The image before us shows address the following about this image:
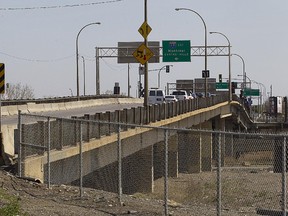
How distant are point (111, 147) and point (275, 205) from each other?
10410mm

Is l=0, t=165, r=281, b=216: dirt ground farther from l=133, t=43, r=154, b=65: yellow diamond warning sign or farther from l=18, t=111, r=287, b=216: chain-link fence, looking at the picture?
l=133, t=43, r=154, b=65: yellow diamond warning sign

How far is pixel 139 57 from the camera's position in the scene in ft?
108

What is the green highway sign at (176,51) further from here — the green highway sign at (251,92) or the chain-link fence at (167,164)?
the green highway sign at (251,92)

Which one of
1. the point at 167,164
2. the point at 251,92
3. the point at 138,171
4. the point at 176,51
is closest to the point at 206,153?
the point at 138,171

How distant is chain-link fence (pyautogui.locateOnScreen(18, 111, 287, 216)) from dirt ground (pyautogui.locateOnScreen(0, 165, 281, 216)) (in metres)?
0.03

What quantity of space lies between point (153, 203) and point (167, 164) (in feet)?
8.93

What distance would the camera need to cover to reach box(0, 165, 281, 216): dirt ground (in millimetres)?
13562

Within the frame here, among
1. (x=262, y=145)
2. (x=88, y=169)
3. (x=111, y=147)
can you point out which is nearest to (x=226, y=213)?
(x=262, y=145)

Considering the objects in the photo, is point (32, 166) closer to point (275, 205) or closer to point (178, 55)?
point (275, 205)

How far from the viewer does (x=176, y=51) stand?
76.8 m

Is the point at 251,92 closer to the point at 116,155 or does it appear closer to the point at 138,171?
the point at 116,155

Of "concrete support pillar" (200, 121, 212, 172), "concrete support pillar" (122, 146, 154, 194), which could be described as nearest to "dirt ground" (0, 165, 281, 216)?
"concrete support pillar" (122, 146, 154, 194)

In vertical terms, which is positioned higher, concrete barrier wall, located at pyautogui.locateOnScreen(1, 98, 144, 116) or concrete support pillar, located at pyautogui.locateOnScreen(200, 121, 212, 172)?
concrete barrier wall, located at pyautogui.locateOnScreen(1, 98, 144, 116)

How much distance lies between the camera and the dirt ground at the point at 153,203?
44.5ft
